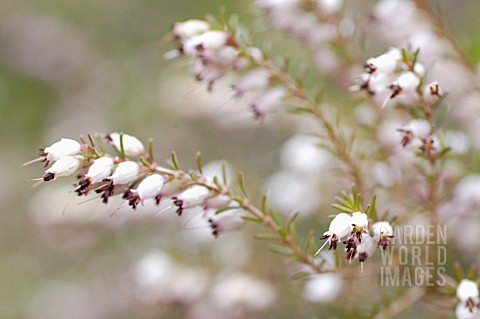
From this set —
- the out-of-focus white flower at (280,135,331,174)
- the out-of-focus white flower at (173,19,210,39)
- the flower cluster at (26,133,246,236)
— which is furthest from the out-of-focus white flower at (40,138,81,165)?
the out-of-focus white flower at (280,135,331,174)

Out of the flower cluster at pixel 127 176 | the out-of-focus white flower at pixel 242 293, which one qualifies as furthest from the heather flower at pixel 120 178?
the out-of-focus white flower at pixel 242 293

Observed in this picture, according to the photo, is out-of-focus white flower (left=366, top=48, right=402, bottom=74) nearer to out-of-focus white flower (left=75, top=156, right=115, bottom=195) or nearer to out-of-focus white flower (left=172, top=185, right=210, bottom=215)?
out-of-focus white flower (left=172, top=185, right=210, bottom=215)

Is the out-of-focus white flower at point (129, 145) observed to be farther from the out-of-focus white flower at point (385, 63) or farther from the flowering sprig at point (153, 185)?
the out-of-focus white flower at point (385, 63)

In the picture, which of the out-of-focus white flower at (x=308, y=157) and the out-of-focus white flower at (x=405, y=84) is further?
the out-of-focus white flower at (x=308, y=157)

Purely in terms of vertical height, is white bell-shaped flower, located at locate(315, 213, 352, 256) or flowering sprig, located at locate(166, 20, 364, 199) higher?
flowering sprig, located at locate(166, 20, 364, 199)

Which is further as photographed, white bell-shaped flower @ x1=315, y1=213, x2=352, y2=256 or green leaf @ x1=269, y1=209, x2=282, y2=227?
green leaf @ x1=269, y1=209, x2=282, y2=227

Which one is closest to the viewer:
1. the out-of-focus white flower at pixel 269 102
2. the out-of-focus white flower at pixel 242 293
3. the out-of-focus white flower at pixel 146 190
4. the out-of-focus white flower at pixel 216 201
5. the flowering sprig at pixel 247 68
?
the out-of-focus white flower at pixel 146 190
